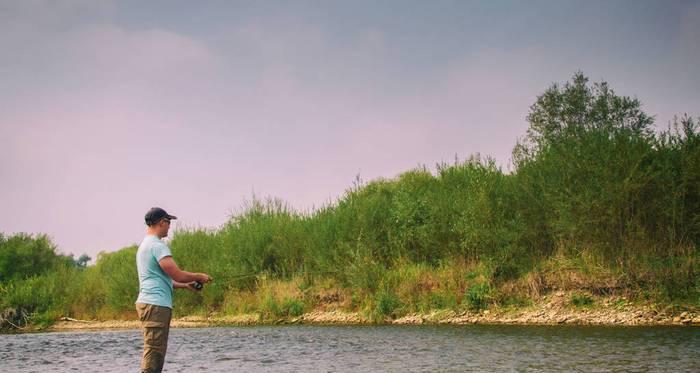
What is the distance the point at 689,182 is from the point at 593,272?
416 cm

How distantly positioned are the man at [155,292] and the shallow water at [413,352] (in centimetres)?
471

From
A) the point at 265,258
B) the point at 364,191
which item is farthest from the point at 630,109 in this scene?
the point at 265,258

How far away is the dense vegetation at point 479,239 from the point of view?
21.4 metres

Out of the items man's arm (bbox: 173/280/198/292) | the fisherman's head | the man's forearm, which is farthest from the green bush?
the fisherman's head

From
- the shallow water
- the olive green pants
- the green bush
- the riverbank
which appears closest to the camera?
the olive green pants

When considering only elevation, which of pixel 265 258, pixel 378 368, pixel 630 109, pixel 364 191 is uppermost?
pixel 630 109

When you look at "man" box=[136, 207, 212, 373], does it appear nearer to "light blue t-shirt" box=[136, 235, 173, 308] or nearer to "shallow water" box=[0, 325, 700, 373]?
"light blue t-shirt" box=[136, 235, 173, 308]

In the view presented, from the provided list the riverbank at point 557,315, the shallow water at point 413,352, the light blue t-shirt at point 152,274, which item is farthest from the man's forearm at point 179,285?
the riverbank at point 557,315

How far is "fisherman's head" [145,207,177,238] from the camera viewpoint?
8562 mm

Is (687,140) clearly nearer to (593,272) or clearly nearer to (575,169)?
(575,169)

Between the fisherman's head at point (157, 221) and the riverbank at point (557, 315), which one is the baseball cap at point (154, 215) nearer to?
the fisherman's head at point (157, 221)

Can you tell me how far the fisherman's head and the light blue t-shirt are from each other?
199 mm

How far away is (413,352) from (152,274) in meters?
7.86

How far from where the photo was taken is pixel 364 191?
33.6 m
